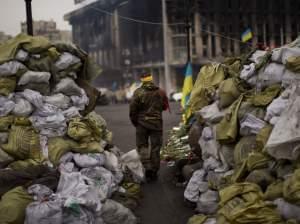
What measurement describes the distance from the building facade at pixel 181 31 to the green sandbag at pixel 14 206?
33204 millimetres

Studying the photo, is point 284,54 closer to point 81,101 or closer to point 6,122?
point 81,101

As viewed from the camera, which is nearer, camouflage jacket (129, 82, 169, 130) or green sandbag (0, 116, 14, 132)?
green sandbag (0, 116, 14, 132)

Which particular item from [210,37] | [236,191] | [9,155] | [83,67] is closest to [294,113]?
[236,191]

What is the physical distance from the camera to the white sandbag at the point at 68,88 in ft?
20.8

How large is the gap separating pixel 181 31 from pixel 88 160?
35.8 m

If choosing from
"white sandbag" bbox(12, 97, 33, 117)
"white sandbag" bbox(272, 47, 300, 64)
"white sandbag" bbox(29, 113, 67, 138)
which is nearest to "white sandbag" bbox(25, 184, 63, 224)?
"white sandbag" bbox(29, 113, 67, 138)

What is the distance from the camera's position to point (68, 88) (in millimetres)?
6414

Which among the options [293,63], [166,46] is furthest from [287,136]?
[166,46]

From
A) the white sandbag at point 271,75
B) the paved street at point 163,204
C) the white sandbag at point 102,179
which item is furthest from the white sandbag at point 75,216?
the white sandbag at point 271,75

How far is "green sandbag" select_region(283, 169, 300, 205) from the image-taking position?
363 cm

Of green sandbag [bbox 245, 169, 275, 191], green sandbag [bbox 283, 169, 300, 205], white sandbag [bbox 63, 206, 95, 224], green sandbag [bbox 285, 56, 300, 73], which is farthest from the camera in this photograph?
green sandbag [bbox 285, 56, 300, 73]

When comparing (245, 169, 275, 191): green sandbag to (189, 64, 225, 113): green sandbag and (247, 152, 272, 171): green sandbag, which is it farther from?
(189, 64, 225, 113): green sandbag

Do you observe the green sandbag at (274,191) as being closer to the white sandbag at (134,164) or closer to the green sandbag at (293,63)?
the green sandbag at (293,63)

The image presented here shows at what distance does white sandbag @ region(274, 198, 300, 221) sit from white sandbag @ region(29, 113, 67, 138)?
2.90 metres
